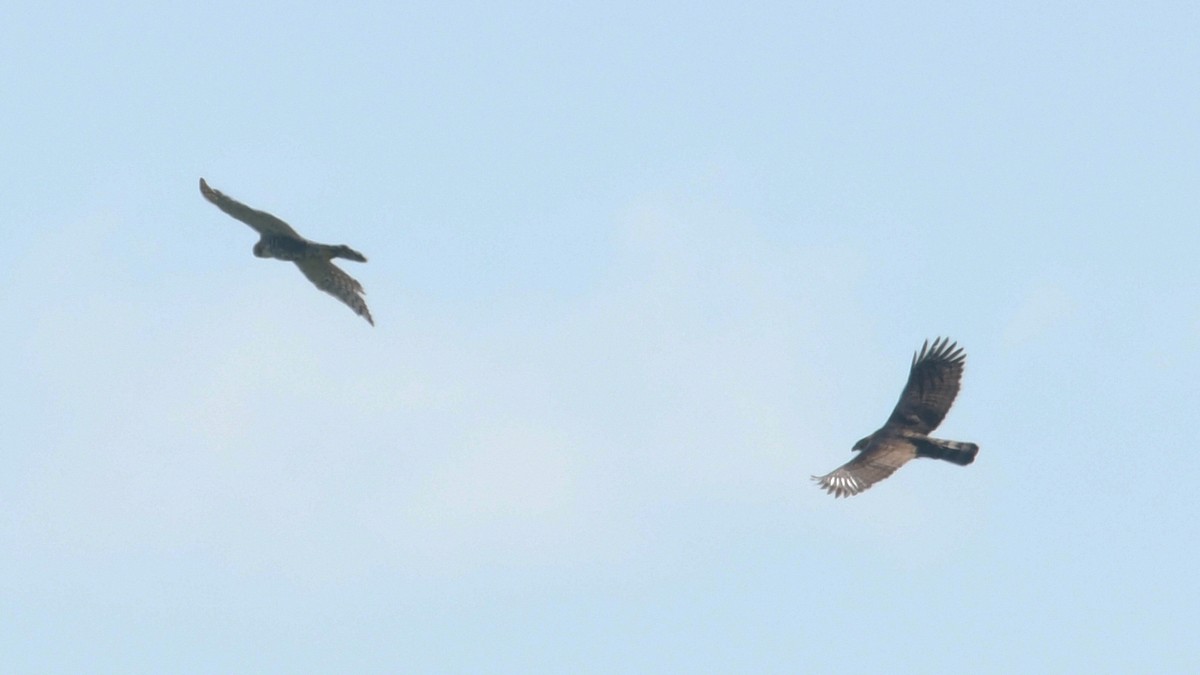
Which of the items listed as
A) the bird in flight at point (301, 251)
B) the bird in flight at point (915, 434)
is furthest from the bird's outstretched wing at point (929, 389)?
the bird in flight at point (301, 251)

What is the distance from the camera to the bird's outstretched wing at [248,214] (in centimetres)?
2839

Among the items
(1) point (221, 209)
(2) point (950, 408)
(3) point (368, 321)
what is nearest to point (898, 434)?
(2) point (950, 408)

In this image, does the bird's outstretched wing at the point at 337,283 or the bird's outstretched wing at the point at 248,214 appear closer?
the bird's outstretched wing at the point at 248,214

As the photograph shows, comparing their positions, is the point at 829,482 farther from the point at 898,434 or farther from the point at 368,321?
the point at 368,321

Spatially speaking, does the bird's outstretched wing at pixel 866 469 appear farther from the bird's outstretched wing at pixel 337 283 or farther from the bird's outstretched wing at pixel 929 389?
the bird's outstretched wing at pixel 337 283

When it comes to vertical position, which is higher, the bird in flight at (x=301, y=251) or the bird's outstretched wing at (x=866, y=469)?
the bird in flight at (x=301, y=251)

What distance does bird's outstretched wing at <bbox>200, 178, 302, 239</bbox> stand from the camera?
28391 mm

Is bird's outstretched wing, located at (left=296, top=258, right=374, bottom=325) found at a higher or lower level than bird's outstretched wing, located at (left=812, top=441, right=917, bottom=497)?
higher

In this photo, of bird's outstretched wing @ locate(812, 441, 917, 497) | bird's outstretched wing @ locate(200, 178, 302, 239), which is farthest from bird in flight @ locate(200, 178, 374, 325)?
bird's outstretched wing @ locate(812, 441, 917, 497)

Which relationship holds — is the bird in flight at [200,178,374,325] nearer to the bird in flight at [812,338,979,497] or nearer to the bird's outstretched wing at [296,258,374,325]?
the bird's outstretched wing at [296,258,374,325]

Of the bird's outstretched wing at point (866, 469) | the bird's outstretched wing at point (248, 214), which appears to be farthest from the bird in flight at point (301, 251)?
the bird's outstretched wing at point (866, 469)

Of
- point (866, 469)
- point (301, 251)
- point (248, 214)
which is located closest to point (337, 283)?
point (301, 251)

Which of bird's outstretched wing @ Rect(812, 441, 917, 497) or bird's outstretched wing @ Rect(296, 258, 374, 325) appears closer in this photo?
bird's outstretched wing @ Rect(812, 441, 917, 497)

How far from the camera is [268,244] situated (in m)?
29.6
